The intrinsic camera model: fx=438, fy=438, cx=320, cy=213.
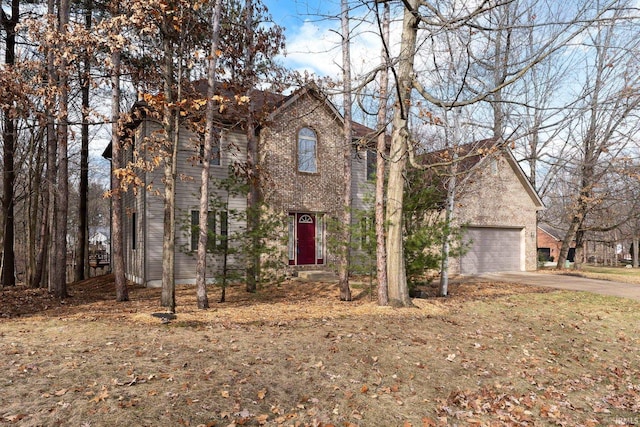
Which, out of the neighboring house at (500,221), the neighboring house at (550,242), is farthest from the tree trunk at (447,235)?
the neighboring house at (550,242)

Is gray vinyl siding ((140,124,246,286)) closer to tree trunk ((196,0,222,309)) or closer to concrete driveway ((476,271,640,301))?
tree trunk ((196,0,222,309))

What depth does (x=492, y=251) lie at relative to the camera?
21422 millimetres

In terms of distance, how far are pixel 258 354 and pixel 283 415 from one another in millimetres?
1671

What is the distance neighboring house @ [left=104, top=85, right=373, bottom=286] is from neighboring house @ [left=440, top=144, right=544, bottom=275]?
6.00 m

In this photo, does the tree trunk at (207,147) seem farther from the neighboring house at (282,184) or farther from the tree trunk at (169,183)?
the neighboring house at (282,184)

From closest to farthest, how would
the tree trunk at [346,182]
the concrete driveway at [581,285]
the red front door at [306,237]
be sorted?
the tree trunk at [346,182] < the concrete driveway at [581,285] < the red front door at [306,237]

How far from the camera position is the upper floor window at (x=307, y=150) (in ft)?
55.8

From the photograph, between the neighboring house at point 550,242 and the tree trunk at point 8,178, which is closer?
the tree trunk at point 8,178

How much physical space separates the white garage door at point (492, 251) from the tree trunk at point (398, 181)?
454 inches

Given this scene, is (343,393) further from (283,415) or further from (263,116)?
(263,116)

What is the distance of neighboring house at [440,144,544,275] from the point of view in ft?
67.7

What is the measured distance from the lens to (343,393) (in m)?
5.22

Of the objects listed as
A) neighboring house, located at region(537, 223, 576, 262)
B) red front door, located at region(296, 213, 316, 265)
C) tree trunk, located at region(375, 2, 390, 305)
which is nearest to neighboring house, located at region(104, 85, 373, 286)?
red front door, located at region(296, 213, 316, 265)

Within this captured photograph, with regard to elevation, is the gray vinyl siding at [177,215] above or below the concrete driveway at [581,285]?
above
